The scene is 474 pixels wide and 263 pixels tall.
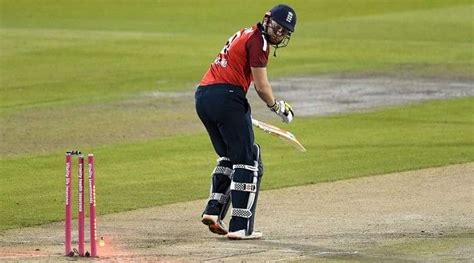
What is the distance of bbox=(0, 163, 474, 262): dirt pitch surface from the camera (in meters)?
12.1

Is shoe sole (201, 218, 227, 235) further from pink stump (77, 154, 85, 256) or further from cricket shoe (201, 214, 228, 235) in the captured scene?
pink stump (77, 154, 85, 256)

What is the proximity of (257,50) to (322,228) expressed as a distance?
1887mm

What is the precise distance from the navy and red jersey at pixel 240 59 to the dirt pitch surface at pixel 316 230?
4.72ft

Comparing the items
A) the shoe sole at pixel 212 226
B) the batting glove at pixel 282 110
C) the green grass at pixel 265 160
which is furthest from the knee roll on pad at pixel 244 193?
the green grass at pixel 265 160

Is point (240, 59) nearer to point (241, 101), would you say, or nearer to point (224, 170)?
point (241, 101)

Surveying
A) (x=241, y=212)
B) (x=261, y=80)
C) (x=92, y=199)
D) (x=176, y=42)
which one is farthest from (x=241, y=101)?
(x=176, y=42)

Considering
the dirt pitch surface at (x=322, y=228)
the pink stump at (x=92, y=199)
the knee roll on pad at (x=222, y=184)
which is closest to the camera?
the pink stump at (x=92, y=199)

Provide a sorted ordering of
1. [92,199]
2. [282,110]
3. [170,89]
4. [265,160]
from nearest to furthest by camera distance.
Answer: [92,199] → [282,110] → [265,160] → [170,89]

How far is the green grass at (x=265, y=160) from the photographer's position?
1533 centimetres

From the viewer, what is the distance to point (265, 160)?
59.9 ft

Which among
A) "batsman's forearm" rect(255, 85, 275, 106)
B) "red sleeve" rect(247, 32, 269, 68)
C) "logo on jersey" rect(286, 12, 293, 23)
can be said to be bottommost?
"batsman's forearm" rect(255, 85, 275, 106)

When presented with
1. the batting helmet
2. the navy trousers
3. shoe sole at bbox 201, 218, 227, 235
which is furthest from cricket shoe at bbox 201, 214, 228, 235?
the batting helmet

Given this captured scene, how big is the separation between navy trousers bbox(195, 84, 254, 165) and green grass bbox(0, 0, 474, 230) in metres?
2.17

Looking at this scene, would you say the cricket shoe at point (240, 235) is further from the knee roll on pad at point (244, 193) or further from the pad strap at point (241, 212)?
the pad strap at point (241, 212)
